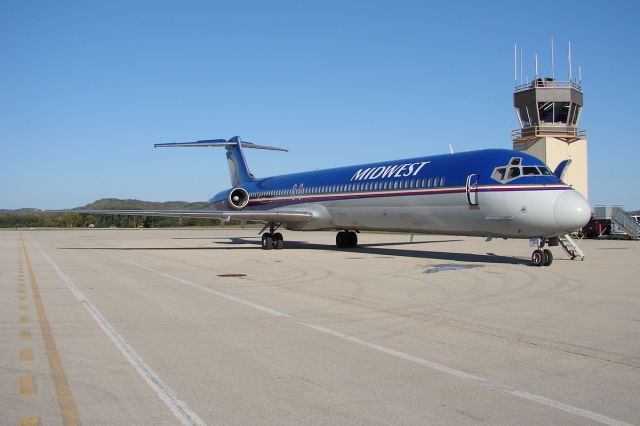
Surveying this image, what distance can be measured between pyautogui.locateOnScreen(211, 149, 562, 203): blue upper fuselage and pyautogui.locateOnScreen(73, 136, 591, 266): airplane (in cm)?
3

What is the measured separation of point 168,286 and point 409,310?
5.78 meters

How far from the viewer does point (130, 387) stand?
203 inches

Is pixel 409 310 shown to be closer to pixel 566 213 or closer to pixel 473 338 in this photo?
pixel 473 338

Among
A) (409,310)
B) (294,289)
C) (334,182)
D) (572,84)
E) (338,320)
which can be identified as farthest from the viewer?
(572,84)

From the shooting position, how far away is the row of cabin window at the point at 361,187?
19531 mm

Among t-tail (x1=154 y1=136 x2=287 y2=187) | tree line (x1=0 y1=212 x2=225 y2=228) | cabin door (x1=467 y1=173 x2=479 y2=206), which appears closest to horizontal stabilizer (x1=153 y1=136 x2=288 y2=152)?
t-tail (x1=154 y1=136 x2=287 y2=187)

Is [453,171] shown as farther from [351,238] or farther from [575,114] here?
[575,114]

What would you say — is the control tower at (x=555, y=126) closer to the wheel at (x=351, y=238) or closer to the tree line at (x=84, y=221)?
the wheel at (x=351, y=238)

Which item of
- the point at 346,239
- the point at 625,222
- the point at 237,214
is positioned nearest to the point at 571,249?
the point at 346,239

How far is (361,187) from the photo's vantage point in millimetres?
23141

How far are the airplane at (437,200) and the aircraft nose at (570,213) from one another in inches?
1.0

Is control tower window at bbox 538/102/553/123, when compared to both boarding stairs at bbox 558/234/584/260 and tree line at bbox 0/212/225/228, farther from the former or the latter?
tree line at bbox 0/212/225/228

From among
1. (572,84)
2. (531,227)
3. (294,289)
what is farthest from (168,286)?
(572,84)

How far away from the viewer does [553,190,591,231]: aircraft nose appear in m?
15.8
